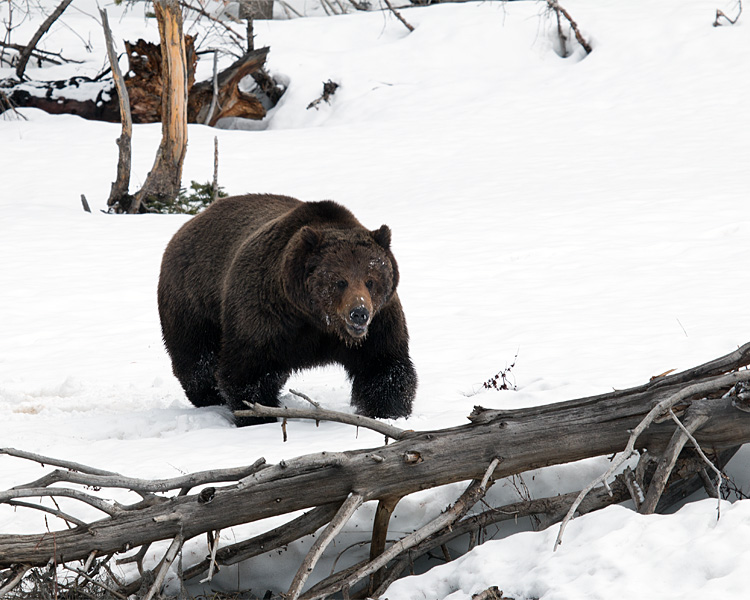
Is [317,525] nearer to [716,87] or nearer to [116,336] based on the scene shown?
[116,336]

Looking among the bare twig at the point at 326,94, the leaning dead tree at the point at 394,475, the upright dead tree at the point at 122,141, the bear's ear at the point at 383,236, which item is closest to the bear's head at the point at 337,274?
the bear's ear at the point at 383,236

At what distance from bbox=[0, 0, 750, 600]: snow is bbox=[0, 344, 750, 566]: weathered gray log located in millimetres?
317

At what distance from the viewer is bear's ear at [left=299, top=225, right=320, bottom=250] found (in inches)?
205

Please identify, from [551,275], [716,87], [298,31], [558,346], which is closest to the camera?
[558,346]

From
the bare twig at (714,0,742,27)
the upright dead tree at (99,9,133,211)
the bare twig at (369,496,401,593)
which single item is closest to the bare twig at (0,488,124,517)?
the bare twig at (369,496,401,593)

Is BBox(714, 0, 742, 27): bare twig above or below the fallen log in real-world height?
above

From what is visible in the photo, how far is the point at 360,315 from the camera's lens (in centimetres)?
489

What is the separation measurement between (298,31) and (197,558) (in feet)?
74.0

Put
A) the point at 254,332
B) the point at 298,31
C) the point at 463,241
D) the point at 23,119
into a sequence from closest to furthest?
the point at 254,332 → the point at 463,241 → the point at 23,119 → the point at 298,31

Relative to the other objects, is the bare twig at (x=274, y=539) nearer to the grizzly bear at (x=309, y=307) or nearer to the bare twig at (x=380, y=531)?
the bare twig at (x=380, y=531)

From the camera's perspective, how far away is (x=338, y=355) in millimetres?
5578

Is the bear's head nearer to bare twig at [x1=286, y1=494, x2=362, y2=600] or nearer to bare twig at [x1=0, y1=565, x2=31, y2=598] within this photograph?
bare twig at [x1=286, y1=494, x2=362, y2=600]

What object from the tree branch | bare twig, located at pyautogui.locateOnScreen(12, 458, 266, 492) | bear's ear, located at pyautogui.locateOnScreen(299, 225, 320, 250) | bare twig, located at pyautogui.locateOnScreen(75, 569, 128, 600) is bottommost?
bare twig, located at pyautogui.locateOnScreen(75, 569, 128, 600)

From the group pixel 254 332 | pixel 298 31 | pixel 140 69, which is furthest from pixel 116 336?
pixel 298 31
